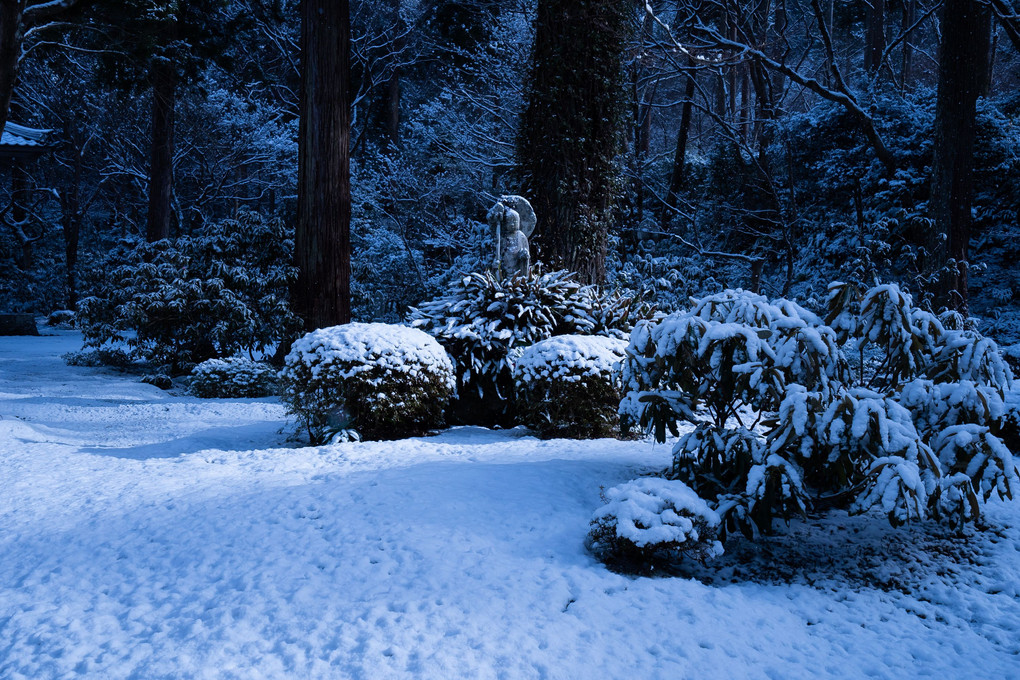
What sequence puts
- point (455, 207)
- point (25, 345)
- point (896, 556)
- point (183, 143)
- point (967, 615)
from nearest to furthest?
point (967, 615) → point (896, 556) → point (25, 345) → point (455, 207) → point (183, 143)

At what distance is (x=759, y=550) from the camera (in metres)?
3.26

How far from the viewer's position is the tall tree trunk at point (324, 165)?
810 centimetres

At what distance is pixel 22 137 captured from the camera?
1237cm

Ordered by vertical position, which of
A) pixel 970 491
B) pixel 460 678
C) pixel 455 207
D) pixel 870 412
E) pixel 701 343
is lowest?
pixel 460 678

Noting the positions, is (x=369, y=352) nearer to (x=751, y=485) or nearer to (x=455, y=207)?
(x=751, y=485)

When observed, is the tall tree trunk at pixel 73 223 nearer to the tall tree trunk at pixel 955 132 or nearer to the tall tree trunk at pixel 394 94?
the tall tree trunk at pixel 394 94

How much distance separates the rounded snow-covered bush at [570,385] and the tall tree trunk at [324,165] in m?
3.78

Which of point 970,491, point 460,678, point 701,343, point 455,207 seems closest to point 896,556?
point 970,491

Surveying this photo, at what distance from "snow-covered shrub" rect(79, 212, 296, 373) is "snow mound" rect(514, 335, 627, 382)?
4468 millimetres

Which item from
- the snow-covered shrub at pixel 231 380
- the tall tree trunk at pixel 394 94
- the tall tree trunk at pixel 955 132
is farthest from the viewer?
the tall tree trunk at pixel 394 94

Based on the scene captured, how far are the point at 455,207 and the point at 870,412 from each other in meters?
14.7

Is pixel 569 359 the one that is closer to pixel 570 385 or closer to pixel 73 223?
pixel 570 385

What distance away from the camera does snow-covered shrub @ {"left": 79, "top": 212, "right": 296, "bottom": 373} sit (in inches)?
366

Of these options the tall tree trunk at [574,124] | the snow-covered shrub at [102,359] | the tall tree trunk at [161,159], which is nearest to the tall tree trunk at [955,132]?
the tall tree trunk at [574,124]
